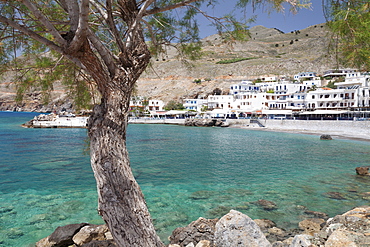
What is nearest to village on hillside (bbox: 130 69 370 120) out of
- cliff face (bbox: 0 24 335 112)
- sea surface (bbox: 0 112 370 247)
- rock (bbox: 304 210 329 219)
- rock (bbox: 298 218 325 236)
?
cliff face (bbox: 0 24 335 112)

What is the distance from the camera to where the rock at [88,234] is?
5544 millimetres

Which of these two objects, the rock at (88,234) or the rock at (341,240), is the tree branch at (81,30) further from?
the rock at (341,240)

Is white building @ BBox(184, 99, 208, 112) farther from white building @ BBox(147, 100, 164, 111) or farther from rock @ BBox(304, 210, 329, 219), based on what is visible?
rock @ BBox(304, 210, 329, 219)

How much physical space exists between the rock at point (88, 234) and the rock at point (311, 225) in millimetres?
5146

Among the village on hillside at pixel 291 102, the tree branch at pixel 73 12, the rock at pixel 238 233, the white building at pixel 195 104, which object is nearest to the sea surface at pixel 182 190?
the rock at pixel 238 233

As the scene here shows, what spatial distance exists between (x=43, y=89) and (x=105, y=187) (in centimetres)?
348

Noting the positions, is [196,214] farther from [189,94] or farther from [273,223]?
[189,94]

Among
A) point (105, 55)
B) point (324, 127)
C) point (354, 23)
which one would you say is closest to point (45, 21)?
point (105, 55)

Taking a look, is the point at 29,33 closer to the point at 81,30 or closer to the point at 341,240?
the point at 81,30

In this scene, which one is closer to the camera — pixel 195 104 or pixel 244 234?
pixel 244 234

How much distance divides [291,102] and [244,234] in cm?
6190

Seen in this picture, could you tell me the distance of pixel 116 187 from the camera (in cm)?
277

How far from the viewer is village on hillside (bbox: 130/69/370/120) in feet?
161

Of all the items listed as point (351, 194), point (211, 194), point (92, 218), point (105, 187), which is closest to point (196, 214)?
point (211, 194)
